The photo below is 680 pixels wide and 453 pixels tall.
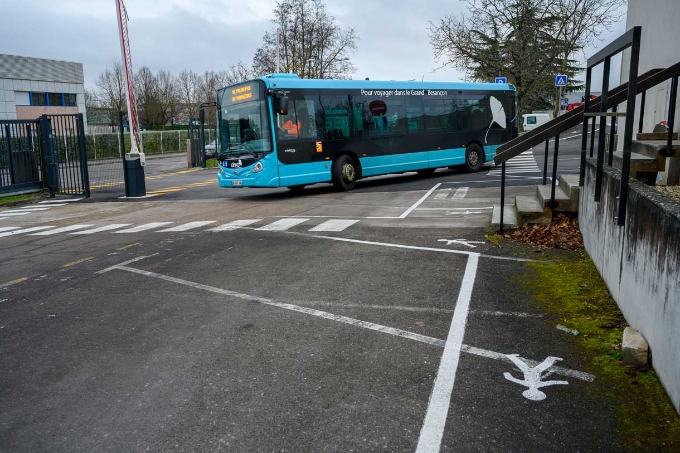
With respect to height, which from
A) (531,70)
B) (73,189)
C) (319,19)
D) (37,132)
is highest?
(319,19)

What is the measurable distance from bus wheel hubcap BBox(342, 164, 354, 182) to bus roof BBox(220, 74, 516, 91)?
95.1 inches

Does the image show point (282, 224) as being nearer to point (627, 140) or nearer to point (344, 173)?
point (344, 173)

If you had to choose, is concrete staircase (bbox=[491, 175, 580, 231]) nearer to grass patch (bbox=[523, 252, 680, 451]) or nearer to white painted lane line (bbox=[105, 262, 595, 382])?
grass patch (bbox=[523, 252, 680, 451])

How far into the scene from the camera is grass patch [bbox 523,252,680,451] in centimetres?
338

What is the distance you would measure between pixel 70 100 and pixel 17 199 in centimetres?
5435

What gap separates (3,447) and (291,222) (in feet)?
27.9

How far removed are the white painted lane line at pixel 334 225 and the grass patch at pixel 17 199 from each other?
11.6 m

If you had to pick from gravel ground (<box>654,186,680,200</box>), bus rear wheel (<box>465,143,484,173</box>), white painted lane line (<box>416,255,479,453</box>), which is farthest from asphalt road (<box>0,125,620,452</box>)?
bus rear wheel (<box>465,143,484,173</box>)

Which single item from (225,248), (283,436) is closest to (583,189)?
(225,248)

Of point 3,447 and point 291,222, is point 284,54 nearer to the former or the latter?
point 291,222

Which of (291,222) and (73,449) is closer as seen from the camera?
(73,449)

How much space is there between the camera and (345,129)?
17734 millimetres

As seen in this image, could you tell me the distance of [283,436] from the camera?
11.1 ft

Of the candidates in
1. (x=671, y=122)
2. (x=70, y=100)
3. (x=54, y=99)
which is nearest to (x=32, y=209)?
(x=671, y=122)
